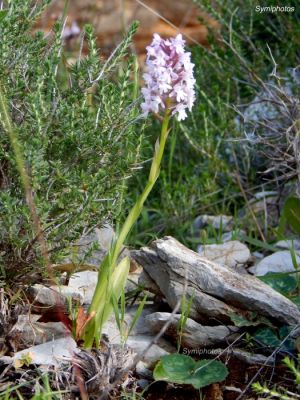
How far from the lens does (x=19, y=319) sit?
2.74 m

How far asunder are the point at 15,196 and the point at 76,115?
0.32 m

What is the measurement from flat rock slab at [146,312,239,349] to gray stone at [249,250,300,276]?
1.82 ft

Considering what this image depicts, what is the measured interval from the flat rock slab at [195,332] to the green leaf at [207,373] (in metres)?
0.16

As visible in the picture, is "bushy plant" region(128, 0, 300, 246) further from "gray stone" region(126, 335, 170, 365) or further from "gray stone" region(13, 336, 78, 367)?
"gray stone" region(13, 336, 78, 367)

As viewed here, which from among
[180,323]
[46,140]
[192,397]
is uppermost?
[46,140]

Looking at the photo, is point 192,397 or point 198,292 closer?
point 192,397

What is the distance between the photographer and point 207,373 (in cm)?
248

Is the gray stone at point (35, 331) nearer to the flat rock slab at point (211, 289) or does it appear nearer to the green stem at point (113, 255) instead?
the green stem at point (113, 255)

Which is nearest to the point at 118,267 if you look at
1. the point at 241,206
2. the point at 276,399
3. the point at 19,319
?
the point at 19,319

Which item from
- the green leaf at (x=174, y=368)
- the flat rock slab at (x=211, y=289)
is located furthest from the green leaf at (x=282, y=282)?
the green leaf at (x=174, y=368)

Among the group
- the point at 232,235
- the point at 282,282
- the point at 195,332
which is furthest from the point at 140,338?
the point at 232,235

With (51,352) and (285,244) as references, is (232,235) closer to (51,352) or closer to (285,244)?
(285,244)

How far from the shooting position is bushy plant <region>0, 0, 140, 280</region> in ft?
8.53

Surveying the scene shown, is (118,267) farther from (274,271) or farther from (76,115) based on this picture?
(274,271)
